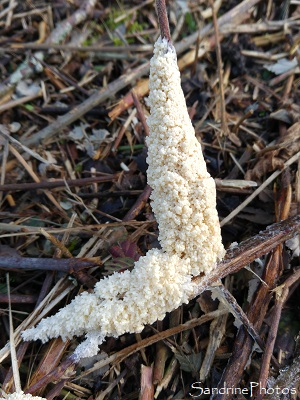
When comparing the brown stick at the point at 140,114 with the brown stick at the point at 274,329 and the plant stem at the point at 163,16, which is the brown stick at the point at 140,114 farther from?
the brown stick at the point at 274,329

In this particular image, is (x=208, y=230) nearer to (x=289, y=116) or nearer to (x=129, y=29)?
(x=289, y=116)

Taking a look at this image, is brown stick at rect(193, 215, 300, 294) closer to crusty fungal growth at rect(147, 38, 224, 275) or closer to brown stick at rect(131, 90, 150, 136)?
crusty fungal growth at rect(147, 38, 224, 275)

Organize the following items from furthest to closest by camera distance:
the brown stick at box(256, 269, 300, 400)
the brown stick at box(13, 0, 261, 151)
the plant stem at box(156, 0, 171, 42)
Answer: the brown stick at box(13, 0, 261, 151), the brown stick at box(256, 269, 300, 400), the plant stem at box(156, 0, 171, 42)

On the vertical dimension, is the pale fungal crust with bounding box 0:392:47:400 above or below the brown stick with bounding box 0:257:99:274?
below

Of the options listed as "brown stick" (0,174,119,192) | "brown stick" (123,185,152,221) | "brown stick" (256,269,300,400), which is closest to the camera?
"brown stick" (256,269,300,400)

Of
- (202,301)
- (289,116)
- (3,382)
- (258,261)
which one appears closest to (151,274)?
(202,301)

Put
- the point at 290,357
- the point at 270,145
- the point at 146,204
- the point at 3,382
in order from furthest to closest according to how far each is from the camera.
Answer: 1. the point at 270,145
2. the point at 146,204
3. the point at 290,357
4. the point at 3,382

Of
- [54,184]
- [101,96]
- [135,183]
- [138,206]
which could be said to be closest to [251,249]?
[138,206]

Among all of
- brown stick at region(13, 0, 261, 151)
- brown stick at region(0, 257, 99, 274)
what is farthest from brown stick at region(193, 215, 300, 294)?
brown stick at region(13, 0, 261, 151)
